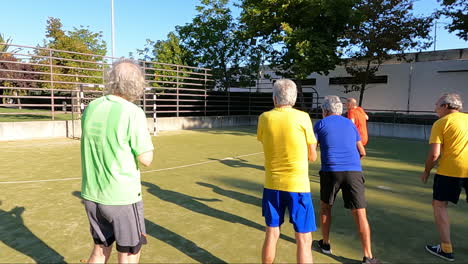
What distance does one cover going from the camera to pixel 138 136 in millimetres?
1955

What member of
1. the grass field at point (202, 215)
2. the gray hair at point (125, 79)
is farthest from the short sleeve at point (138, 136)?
the grass field at point (202, 215)

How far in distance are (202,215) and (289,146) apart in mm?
2263

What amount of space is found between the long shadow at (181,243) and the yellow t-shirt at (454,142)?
2497mm

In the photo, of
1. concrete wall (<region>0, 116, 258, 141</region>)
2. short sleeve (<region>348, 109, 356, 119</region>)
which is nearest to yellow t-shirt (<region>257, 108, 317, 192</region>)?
short sleeve (<region>348, 109, 356, 119</region>)

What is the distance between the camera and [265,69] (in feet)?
82.1

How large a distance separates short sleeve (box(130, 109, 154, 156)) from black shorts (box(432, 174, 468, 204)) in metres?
2.98

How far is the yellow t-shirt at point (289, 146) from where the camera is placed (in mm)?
2449

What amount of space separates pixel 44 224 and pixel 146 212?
123cm

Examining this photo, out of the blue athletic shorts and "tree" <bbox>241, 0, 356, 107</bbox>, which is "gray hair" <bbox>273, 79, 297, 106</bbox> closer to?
the blue athletic shorts

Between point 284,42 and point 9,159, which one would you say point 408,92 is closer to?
point 284,42

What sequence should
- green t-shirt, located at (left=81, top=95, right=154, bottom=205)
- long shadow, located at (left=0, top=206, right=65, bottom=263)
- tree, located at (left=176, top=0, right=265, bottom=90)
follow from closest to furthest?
1. green t-shirt, located at (left=81, top=95, right=154, bottom=205)
2. long shadow, located at (left=0, top=206, right=65, bottom=263)
3. tree, located at (left=176, top=0, right=265, bottom=90)

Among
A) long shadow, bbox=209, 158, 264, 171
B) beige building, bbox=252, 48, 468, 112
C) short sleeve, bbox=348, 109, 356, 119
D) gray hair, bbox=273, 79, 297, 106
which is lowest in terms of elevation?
long shadow, bbox=209, 158, 264, 171

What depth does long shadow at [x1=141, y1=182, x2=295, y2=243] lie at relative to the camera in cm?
403

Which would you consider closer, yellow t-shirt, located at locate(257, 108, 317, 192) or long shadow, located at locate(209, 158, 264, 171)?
yellow t-shirt, located at locate(257, 108, 317, 192)
